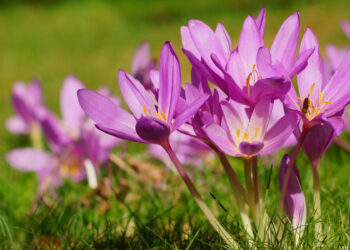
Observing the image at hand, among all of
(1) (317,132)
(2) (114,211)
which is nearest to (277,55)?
(1) (317,132)

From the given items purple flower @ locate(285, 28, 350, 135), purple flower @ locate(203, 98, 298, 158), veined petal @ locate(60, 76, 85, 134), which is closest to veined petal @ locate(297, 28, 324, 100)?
purple flower @ locate(285, 28, 350, 135)

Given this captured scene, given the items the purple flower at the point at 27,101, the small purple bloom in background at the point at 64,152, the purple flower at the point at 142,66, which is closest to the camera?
the purple flower at the point at 142,66

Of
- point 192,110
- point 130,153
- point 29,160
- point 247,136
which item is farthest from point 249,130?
point 130,153

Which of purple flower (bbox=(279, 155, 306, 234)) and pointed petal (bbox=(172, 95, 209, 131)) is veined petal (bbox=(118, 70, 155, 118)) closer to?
pointed petal (bbox=(172, 95, 209, 131))

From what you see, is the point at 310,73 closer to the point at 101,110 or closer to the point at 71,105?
the point at 101,110

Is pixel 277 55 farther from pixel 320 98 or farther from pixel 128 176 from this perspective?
pixel 128 176

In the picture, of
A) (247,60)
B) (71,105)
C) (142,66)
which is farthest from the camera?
(71,105)

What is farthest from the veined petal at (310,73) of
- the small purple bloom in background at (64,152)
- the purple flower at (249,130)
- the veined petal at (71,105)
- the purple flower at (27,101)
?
the purple flower at (27,101)

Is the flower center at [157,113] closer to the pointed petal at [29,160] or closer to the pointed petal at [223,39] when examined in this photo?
the pointed petal at [223,39]
